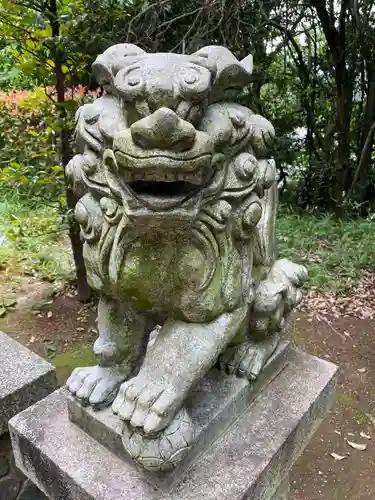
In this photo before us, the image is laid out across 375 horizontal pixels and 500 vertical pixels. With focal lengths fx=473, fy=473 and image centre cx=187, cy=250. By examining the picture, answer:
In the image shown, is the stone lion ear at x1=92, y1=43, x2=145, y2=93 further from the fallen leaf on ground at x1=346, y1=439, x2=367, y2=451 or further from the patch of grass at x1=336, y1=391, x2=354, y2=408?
the patch of grass at x1=336, y1=391, x2=354, y2=408

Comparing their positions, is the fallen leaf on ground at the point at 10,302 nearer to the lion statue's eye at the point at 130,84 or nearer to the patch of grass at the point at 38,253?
the patch of grass at the point at 38,253

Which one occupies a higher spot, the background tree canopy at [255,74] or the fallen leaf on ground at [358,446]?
the background tree canopy at [255,74]

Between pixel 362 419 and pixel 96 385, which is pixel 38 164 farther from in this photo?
pixel 362 419

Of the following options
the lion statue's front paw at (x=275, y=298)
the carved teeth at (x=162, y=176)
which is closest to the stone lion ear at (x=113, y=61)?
the carved teeth at (x=162, y=176)

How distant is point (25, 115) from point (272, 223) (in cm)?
373

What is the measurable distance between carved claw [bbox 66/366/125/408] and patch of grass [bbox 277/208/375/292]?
256 cm

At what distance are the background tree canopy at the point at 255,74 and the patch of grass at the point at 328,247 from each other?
408 millimetres

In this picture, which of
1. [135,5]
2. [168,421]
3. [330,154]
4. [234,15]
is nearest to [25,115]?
[135,5]

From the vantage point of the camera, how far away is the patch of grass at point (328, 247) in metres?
3.69

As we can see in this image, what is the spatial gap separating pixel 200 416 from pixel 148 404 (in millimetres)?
240

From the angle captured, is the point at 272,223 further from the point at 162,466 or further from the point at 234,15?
the point at 234,15

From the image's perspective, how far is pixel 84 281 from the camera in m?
3.21

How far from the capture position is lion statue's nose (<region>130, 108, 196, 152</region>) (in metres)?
0.91

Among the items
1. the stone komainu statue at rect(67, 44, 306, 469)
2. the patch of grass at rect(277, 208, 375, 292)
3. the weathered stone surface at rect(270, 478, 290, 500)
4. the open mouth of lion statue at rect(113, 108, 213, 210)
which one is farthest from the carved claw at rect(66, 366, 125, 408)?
the patch of grass at rect(277, 208, 375, 292)
